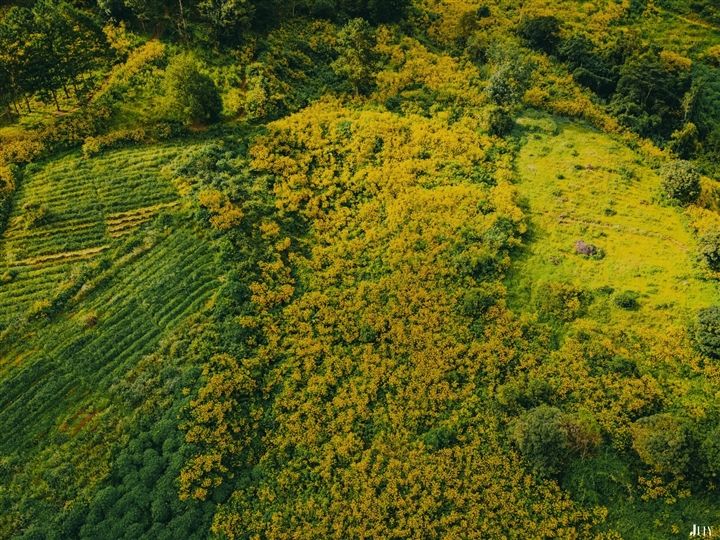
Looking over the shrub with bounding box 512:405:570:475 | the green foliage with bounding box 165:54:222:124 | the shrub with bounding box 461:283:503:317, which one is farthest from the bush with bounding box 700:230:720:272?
the green foliage with bounding box 165:54:222:124

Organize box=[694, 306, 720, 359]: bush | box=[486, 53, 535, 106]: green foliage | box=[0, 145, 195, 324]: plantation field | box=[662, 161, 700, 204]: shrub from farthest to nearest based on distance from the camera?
1. box=[486, 53, 535, 106]: green foliage
2. box=[662, 161, 700, 204]: shrub
3. box=[0, 145, 195, 324]: plantation field
4. box=[694, 306, 720, 359]: bush

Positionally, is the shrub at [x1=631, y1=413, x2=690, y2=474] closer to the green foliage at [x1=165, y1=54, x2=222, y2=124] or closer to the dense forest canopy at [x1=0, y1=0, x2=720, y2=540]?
the dense forest canopy at [x1=0, y1=0, x2=720, y2=540]

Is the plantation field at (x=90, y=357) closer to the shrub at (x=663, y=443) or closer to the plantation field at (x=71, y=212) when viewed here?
the plantation field at (x=71, y=212)

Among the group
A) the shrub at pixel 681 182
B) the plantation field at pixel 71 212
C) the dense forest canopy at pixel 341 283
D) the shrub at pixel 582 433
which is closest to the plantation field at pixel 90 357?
the dense forest canopy at pixel 341 283

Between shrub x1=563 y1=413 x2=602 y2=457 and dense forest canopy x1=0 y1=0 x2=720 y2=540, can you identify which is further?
shrub x1=563 y1=413 x2=602 y2=457

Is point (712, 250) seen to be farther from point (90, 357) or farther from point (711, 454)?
point (90, 357)

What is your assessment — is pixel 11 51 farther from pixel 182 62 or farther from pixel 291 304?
pixel 291 304

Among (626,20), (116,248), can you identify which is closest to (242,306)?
(116,248)
